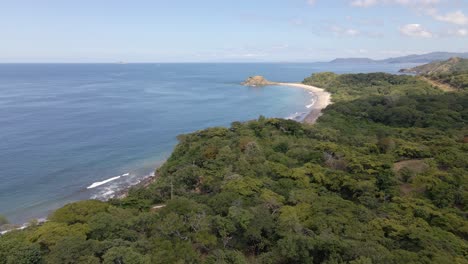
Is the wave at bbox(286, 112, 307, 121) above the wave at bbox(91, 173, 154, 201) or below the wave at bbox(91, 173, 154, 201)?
above

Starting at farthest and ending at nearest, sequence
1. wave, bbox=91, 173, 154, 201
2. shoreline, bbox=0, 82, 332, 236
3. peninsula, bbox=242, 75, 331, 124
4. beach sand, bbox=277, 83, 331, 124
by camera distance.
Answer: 1. peninsula, bbox=242, 75, 331, 124
2. beach sand, bbox=277, 83, 331, 124
3. wave, bbox=91, 173, 154, 201
4. shoreline, bbox=0, 82, 332, 236

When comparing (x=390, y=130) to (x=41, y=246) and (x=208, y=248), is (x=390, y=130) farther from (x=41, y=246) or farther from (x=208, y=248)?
(x=41, y=246)

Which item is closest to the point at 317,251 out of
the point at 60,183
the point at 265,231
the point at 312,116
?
the point at 265,231

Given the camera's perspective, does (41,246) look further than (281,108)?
No

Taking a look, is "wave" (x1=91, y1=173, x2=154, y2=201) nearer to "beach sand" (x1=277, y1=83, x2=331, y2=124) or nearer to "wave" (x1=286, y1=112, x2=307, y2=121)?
"beach sand" (x1=277, y1=83, x2=331, y2=124)

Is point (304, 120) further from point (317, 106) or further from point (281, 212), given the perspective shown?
point (281, 212)

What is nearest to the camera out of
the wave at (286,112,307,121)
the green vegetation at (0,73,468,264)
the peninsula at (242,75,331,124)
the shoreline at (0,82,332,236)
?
the green vegetation at (0,73,468,264)

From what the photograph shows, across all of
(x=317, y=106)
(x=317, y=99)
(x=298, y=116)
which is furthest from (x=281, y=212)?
(x=317, y=99)

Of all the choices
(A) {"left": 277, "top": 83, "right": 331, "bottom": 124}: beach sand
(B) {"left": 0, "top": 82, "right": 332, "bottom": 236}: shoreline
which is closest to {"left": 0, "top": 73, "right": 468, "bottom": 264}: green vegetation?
(B) {"left": 0, "top": 82, "right": 332, "bottom": 236}: shoreline

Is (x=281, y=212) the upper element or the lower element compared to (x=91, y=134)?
upper
